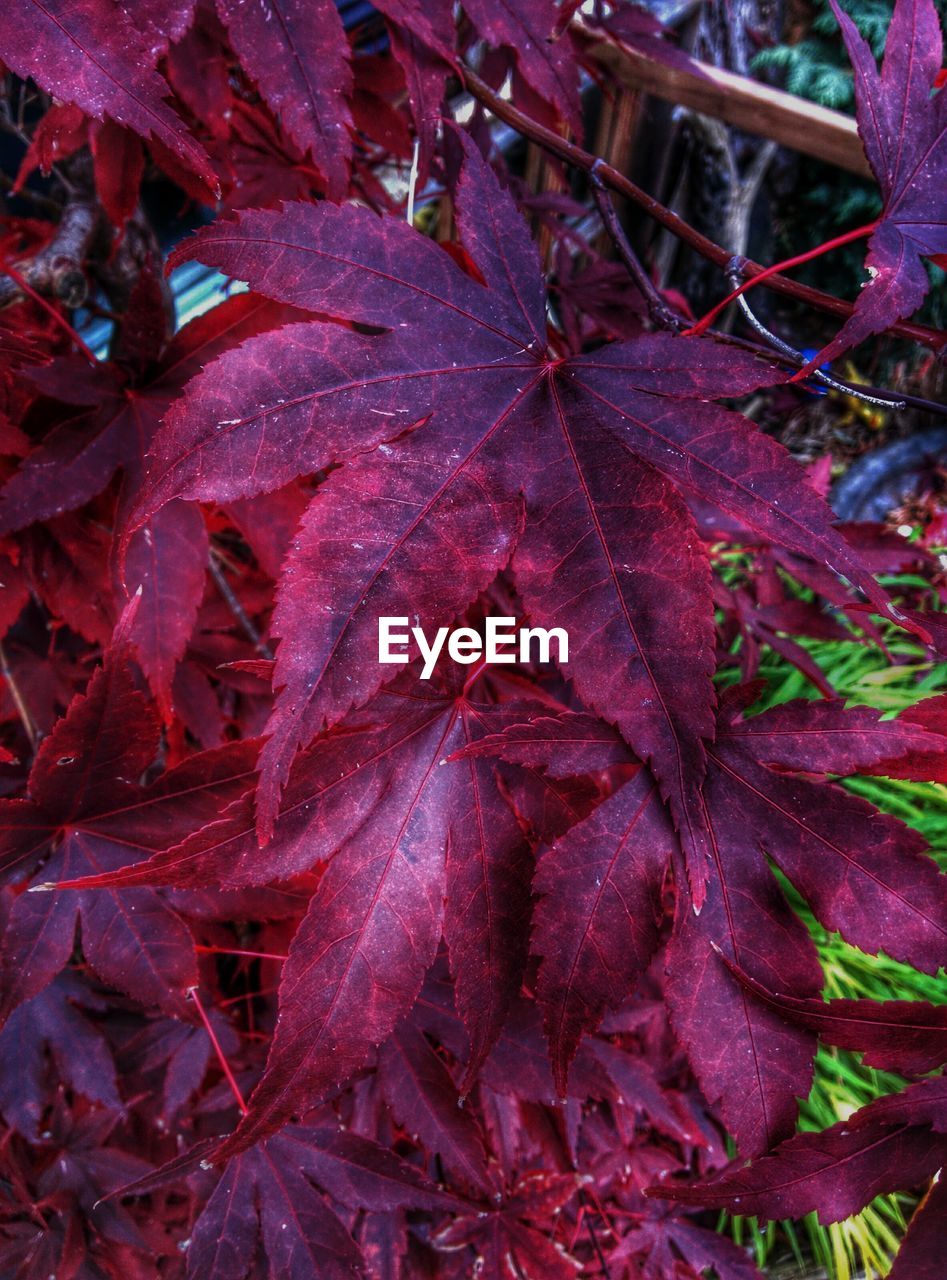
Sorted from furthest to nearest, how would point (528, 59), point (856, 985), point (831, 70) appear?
point (831, 70) → point (856, 985) → point (528, 59)

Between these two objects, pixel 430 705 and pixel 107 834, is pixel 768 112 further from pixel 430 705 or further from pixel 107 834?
pixel 107 834

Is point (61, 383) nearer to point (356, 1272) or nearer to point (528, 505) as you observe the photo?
point (528, 505)

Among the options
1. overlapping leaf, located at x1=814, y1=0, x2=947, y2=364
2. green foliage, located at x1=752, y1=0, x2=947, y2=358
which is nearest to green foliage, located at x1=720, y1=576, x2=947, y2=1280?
overlapping leaf, located at x1=814, y1=0, x2=947, y2=364

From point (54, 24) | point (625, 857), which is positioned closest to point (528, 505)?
point (625, 857)

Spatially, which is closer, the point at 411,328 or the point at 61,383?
the point at 411,328

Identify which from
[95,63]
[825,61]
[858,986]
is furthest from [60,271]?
[825,61]

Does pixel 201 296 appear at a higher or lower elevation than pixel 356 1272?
higher
